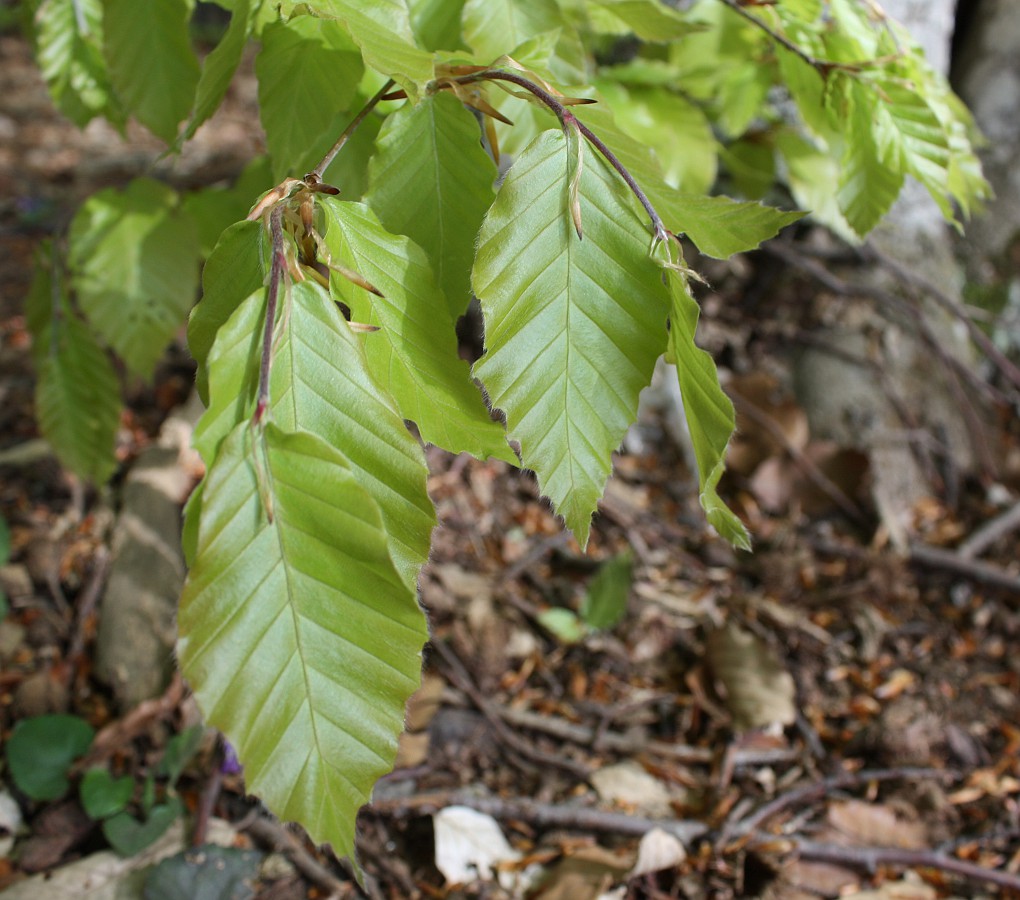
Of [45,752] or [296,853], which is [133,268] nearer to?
[45,752]

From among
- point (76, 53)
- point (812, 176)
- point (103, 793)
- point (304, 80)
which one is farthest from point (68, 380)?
point (812, 176)

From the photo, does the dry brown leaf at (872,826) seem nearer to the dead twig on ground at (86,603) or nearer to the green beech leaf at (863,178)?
the green beech leaf at (863,178)

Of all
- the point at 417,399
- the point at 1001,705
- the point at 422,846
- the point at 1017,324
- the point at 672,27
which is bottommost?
the point at 1001,705

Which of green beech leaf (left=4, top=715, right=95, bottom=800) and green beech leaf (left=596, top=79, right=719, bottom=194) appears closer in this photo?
green beech leaf (left=4, top=715, right=95, bottom=800)

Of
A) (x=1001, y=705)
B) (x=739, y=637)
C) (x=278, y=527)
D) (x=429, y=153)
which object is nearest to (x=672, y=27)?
(x=429, y=153)

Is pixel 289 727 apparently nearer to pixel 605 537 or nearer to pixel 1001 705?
pixel 605 537

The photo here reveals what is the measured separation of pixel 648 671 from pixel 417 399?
1.30m

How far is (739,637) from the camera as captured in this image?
184 centimetres

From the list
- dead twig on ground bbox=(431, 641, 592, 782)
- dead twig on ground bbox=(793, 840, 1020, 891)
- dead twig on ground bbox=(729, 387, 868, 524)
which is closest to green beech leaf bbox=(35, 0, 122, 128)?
dead twig on ground bbox=(431, 641, 592, 782)

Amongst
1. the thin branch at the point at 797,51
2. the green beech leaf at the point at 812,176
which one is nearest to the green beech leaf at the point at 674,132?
the green beech leaf at the point at 812,176

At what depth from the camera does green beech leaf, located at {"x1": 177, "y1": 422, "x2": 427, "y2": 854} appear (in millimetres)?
576

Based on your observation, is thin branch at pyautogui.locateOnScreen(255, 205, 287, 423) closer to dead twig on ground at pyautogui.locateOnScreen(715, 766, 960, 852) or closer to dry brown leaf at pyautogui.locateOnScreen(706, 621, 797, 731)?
dead twig on ground at pyautogui.locateOnScreen(715, 766, 960, 852)

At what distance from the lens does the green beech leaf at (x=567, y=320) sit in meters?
0.67

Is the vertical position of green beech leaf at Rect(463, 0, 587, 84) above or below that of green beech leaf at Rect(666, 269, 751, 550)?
above
